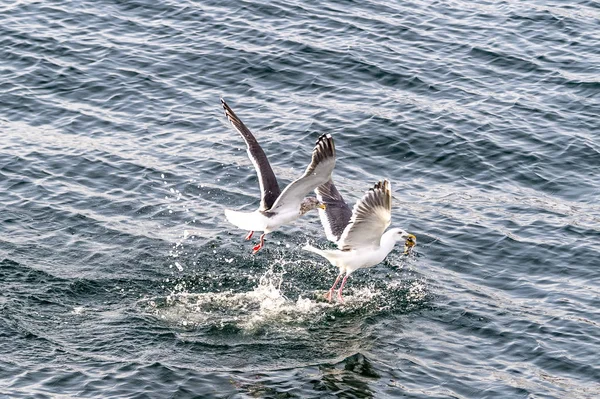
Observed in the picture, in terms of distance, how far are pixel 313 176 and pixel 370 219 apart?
1163 millimetres

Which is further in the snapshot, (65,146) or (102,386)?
(65,146)

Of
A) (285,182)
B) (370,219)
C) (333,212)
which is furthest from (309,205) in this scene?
(285,182)

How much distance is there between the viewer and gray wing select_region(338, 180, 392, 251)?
1509 cm

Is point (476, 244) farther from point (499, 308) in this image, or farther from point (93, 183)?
point (93, 183)

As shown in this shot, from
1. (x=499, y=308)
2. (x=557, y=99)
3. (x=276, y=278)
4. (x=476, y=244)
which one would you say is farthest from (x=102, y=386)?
(x=557, y=99)

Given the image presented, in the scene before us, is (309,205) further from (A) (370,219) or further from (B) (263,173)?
(A) (370,219)

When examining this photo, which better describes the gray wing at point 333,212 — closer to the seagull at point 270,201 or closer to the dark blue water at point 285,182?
the seagull at point 270,201

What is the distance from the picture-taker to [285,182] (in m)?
20.4

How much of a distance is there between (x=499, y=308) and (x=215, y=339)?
483 cm

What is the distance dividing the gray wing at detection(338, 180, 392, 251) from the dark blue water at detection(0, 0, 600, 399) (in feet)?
3.56

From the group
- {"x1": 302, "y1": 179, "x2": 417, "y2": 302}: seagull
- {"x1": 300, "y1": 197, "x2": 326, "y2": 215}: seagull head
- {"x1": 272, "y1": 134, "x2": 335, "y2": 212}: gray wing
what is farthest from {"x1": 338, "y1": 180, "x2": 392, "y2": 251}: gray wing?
{"x1": 300, "y1": 197, "x2": 326, "y2": 215}: seagull head

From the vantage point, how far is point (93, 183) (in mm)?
20203

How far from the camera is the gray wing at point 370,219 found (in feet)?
49.5

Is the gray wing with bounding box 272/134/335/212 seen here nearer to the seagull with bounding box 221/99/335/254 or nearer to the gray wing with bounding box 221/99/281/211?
the seagull with bounding box 221/99/335/254
